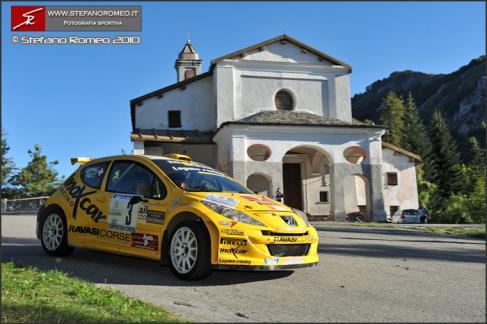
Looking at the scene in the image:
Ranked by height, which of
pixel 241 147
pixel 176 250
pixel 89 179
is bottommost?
pixel 176 250

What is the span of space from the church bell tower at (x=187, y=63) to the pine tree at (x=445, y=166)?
3093 centimetres

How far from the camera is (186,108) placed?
28609 mm

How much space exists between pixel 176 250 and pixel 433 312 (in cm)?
300

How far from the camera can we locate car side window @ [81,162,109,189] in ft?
23.7

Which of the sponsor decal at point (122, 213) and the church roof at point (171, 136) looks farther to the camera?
the church roof at point (171, 136)

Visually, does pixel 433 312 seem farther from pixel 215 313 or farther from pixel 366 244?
pixel 366 244

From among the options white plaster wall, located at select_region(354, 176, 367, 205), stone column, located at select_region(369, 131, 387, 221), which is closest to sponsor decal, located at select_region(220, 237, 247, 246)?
stone column, located at select_region(369, 131, 387, 221)

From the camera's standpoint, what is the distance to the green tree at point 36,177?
43191 millimetres

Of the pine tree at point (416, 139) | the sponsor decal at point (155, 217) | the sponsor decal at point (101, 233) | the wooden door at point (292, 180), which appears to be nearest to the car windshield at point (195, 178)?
the sponsor decal at point (155, 217)

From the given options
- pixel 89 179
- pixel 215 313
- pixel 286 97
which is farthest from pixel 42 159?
pixel 215 313

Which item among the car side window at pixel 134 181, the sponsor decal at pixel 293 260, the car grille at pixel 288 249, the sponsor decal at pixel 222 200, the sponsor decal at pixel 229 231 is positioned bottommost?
the sponsor decal at pixel 293 260

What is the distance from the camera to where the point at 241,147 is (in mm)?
23672

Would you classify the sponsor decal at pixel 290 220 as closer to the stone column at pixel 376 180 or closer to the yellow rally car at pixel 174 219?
the yellow rally car at pixel 174 219

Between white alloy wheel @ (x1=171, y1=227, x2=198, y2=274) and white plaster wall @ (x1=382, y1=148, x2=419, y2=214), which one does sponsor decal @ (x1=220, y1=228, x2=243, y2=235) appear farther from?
white plaster wall @ (x1=382, y1=148, x2=419, y2=214)
